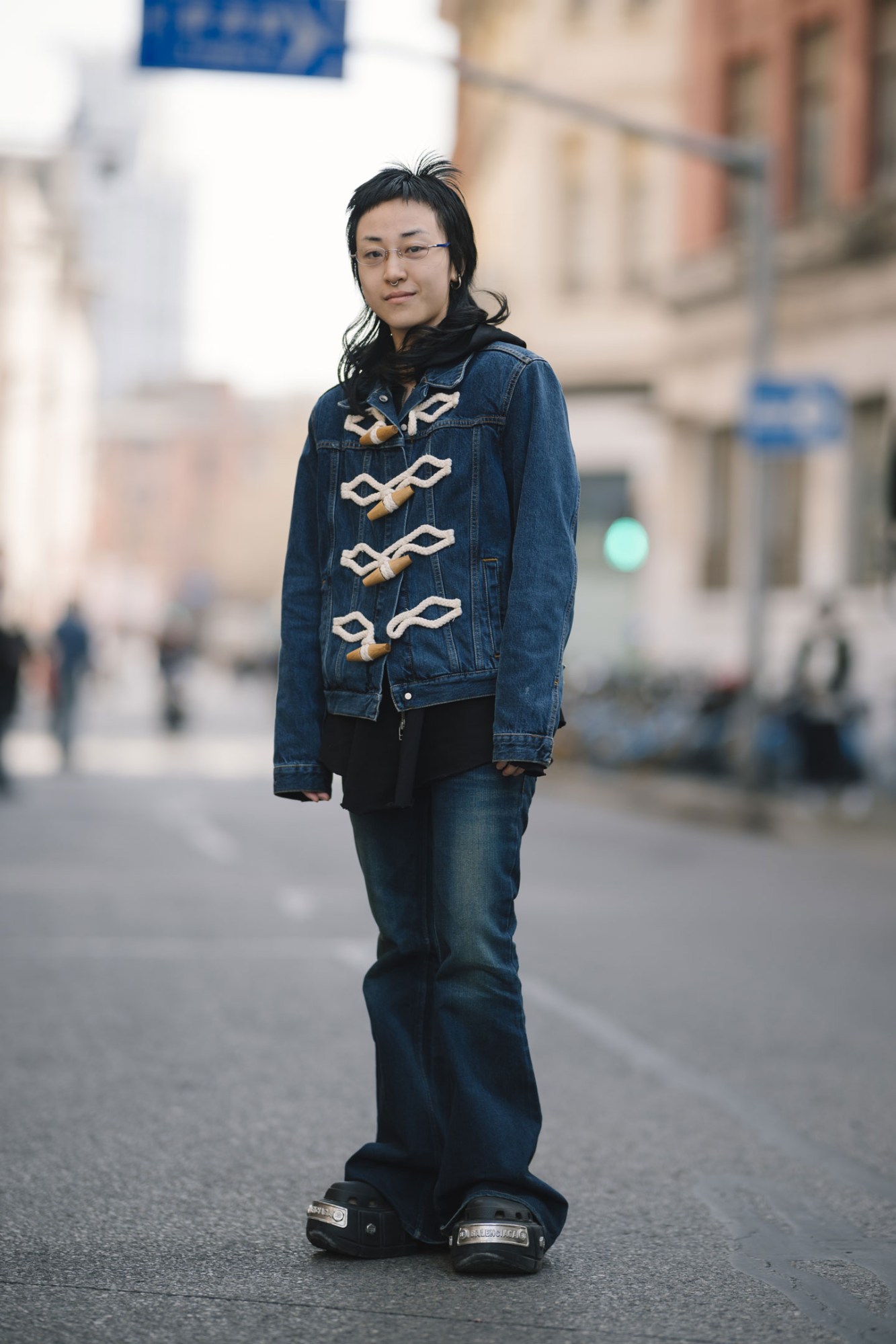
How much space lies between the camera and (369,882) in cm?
405

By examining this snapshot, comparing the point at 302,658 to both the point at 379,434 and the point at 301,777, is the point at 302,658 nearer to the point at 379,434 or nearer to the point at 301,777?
the point at 301,777

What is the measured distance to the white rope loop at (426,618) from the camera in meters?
3.84

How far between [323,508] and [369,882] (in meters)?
0.73

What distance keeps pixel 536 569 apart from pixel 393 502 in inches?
12.1

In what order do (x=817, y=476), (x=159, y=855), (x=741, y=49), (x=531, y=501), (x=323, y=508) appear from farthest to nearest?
(x=741, y=49) → (x=817, y=476) → (x=159, y=855) → (x=323, y=508) → (x=531, y=501)

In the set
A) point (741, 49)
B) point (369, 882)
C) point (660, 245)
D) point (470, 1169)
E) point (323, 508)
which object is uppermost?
point (741, 49)

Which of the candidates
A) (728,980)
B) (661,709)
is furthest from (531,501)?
(661,709)

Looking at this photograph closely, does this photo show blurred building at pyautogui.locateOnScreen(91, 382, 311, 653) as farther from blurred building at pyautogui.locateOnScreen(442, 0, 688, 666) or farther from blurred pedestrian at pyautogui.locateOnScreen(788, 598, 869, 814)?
blurred pedestrian at pyautogui.locateOnScreen(788, 598, 869, 814)

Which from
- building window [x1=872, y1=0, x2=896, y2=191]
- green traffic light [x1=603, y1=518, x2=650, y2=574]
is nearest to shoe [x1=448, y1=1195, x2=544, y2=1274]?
green traffic light [x1=603, y1=518, x2=650, y2=574]

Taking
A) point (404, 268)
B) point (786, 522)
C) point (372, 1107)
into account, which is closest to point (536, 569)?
point (404, 268)

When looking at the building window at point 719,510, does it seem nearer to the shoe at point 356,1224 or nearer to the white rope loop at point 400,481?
the white rope loop at point 400,481

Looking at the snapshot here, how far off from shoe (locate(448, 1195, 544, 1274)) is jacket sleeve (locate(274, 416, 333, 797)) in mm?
849

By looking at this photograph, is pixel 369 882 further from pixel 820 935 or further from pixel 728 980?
pixel 820 935

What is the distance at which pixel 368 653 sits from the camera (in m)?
3.88
